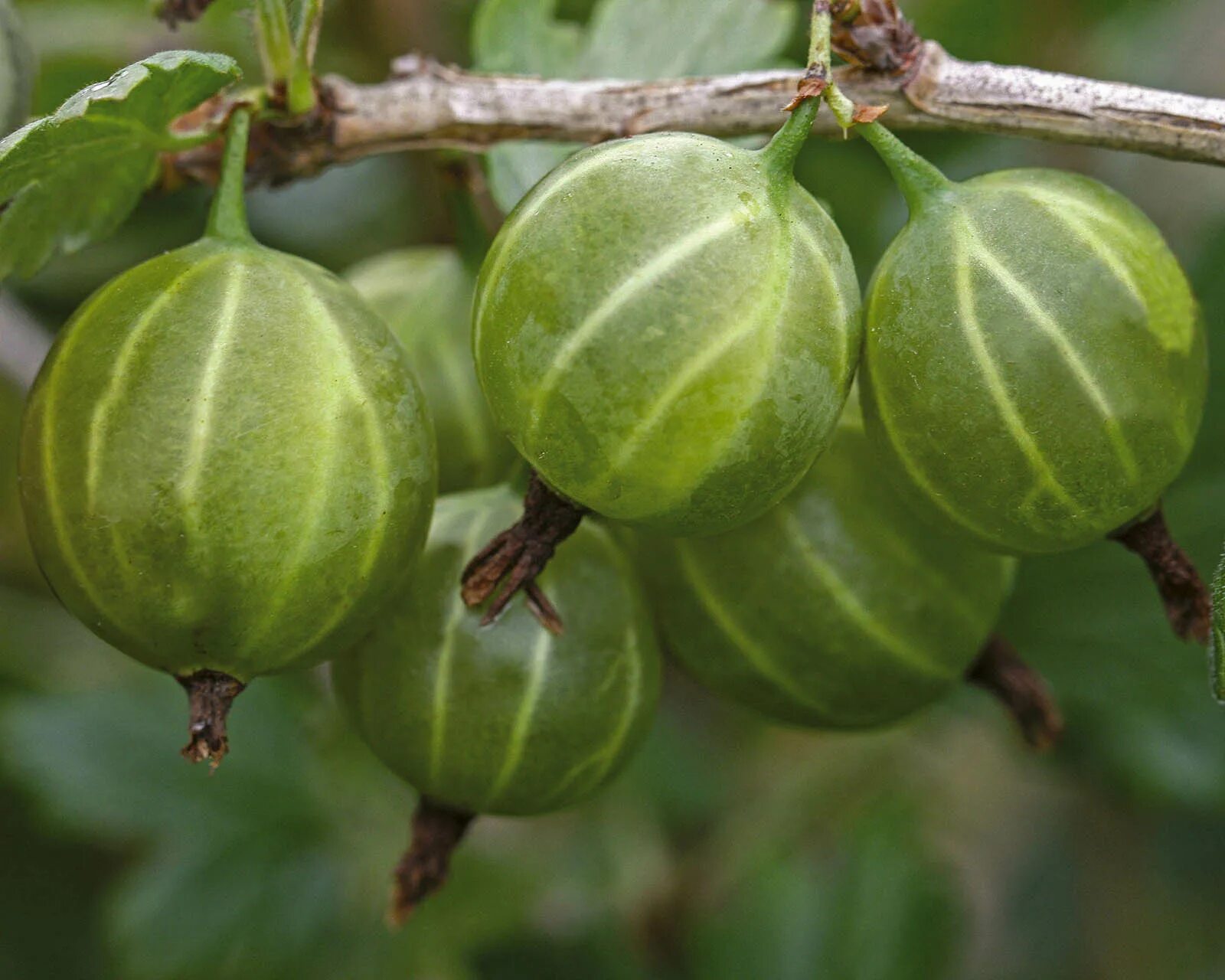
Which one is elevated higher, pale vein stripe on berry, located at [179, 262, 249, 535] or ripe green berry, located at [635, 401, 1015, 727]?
pale vein stripe on berry, located at [179, 262, 249, 535]

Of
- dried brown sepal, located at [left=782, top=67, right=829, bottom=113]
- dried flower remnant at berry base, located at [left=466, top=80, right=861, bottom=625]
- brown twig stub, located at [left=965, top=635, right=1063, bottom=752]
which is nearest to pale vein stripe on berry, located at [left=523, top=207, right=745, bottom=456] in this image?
dried flower remnant at berry base, located at [left=466, top=80, right=861, bottom=625]

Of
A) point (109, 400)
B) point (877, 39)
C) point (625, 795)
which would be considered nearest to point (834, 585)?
point (877, 39)

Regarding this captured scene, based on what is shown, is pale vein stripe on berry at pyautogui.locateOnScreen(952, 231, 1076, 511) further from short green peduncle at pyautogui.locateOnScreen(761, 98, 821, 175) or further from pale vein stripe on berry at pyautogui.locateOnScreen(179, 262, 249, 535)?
pale vein stripe on berry at pyautogui.locateOnScreen(179, 262, 249, 535)

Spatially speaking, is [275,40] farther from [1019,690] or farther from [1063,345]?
[1019,690]

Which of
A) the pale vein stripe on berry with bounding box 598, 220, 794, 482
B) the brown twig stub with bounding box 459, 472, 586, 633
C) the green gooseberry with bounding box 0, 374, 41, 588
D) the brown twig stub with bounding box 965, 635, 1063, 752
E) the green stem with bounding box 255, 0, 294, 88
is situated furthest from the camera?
the green gooseberry with bounding box 0, 374, 41, 588

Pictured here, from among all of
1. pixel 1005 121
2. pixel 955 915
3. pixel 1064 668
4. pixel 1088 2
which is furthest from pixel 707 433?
pixel 1088 2

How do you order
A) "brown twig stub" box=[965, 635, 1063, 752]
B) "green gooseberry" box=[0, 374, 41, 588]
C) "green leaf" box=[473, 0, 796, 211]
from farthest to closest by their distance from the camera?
"green gooseberry" box=[0, 374, 41, 588], "green leaf" box=[473, 0, 796, 211], "brown twig stub" box=[965, 635, 1063, 752]

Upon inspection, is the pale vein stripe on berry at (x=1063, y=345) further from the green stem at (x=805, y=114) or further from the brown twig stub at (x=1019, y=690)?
the brown twig stub at (x=1019, y=690)
